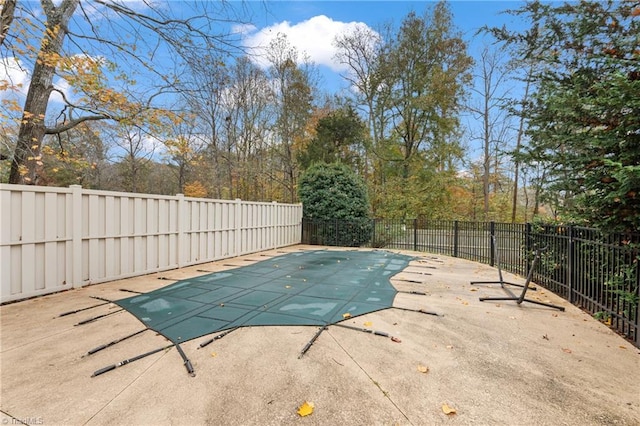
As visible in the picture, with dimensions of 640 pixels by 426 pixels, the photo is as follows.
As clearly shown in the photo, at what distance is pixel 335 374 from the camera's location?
218 cm

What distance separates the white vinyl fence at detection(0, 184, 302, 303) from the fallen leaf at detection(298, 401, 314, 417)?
4.35 meters

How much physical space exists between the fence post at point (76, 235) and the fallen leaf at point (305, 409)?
449 cm

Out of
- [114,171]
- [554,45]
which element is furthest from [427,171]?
[114,171]

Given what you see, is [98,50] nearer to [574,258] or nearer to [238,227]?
[238,227]

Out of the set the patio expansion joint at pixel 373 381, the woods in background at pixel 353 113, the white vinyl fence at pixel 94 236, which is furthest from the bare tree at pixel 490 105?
the patio expansion joint at pixel 373 381

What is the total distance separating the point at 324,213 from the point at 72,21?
8.77 meters

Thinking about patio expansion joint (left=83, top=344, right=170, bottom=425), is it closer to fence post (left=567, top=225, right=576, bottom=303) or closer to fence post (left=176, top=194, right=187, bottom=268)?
fence post (left=176, top=194, right=187, bottom=268)

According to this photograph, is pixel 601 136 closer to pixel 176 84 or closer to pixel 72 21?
pixel 176 84

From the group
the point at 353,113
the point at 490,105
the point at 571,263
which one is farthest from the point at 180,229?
the point at 490,105

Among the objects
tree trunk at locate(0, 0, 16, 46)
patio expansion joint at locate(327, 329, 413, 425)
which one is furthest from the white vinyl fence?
patio expansion joint at locate(327, 329, 413, 425)

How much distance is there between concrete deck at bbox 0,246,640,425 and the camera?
174 centimetres

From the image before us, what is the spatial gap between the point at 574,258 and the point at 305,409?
451cm

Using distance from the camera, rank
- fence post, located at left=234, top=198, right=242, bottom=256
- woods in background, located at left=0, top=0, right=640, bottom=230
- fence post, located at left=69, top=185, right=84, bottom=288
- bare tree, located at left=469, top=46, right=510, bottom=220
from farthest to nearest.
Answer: bare tree, located at left=469, top=46, right=510, bottom=220 → fence post, located at left=234, top=198, right=242, bottom=256 → fence post, located at left=69, top=185, right=84, bottom=288 → woods in background, located at left=0, top=0, right=640, bottom=230

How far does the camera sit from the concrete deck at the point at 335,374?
68.6 inches
